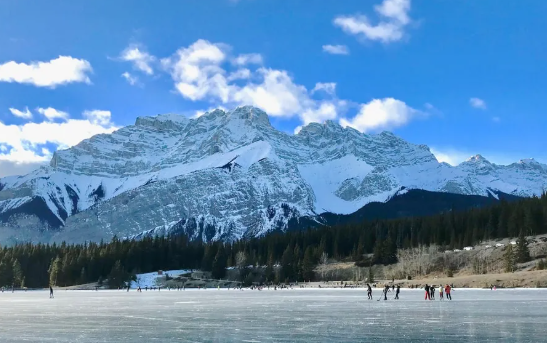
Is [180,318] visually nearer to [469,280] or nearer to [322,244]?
[469,280]

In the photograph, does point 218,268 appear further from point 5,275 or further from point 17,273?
point 5,275

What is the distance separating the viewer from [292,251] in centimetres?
17988

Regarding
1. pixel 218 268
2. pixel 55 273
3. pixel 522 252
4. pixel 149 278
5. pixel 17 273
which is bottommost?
pixel 149 278

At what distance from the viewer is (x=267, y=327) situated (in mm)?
33781

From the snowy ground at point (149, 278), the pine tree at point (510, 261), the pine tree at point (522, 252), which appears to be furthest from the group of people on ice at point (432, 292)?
the snowy ground at point (149, 278)

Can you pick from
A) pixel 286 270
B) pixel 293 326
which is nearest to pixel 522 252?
pixel 286 270

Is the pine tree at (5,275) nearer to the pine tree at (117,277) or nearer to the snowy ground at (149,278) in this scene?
the pine tree at (117,277)

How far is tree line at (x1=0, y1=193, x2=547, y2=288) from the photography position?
14938 cm

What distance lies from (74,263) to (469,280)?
11450 centimetres

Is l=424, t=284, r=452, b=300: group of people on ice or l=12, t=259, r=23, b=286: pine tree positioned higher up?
l=424, t=284, r=452, b=300: group of people on ice

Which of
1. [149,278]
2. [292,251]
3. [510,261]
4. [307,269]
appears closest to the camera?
[510,261]

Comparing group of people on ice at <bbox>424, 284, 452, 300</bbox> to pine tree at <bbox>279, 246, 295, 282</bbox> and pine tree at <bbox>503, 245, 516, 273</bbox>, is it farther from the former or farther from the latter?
pine tree at <bbox>279, 246, 295, 282</bbox>

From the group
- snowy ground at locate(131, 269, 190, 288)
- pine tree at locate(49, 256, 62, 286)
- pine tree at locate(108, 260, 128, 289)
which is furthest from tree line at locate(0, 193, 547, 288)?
snowy ground at locate(131, 269, 190, 288)

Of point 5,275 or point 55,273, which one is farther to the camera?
point 55,273
